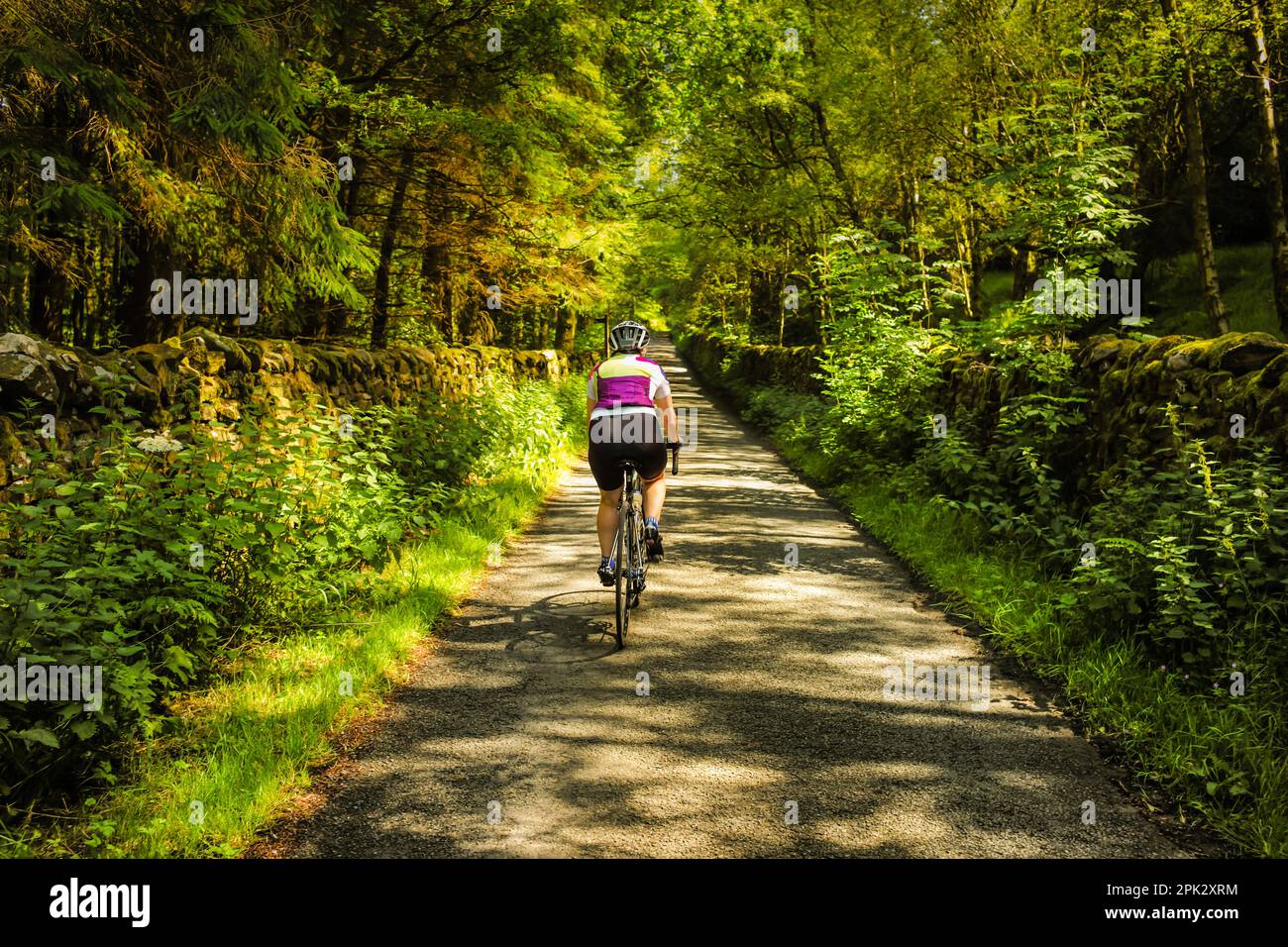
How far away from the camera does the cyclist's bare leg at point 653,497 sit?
6.90 meters

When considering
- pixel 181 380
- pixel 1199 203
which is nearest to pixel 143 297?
pixel 181 380

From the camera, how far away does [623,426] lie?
6.45 metres

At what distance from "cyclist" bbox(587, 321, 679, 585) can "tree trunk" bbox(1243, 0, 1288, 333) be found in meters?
9.38

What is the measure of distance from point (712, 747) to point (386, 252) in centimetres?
1106

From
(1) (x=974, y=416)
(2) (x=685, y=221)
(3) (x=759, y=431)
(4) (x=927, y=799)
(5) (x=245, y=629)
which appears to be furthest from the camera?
(2) (x=685, y=221)

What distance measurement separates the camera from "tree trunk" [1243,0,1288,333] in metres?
10.8

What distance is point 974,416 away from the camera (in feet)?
34.1

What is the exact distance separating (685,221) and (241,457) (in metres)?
24.8

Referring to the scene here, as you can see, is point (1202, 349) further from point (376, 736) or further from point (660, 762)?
point (376, 736)

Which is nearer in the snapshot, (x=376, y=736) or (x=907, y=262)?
(x=376, y=736)

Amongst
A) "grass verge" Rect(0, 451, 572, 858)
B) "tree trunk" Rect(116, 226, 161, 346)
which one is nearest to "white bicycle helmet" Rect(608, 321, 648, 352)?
"grass verge" Rect(0, 451, 572, 858)

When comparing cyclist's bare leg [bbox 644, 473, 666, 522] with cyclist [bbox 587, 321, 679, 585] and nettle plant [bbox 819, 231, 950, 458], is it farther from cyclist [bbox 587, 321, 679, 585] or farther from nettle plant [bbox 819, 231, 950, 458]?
nettle plant [bbox 819, 231, 950, 458]

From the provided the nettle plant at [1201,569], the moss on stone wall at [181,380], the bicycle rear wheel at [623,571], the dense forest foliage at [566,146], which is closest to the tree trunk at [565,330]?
the dense forest foliage at [566,146]

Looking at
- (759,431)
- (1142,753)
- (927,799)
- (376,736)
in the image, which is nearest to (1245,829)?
(1142,753)
